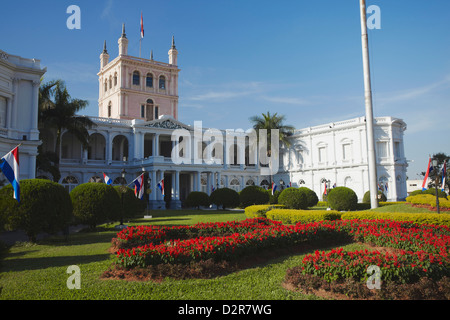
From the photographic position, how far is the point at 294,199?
26766 millimetres

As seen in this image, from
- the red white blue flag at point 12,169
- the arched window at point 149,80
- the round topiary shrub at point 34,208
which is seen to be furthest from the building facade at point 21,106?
the arched window at point 149,80

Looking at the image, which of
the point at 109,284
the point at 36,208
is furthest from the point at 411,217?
the point at 36,208

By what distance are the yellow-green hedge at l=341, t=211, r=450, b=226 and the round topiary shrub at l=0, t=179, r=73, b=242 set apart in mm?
11823

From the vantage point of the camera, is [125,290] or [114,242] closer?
[125,290]

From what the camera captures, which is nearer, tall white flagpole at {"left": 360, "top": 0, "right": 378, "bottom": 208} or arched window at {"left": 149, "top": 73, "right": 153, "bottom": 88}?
tall white flagpole at {"left": 360, "top": 0, "right": 378, "bottom": 208}

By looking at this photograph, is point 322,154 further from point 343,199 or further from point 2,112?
point 2,112

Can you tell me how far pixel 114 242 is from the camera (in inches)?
427

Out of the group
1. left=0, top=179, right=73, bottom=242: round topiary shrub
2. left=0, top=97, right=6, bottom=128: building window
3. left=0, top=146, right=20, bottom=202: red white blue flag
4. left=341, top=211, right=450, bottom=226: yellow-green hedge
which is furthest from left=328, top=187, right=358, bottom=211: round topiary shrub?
left=0, top=97, right=6, bottom=128: building window

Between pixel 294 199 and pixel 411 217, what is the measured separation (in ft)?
44.0

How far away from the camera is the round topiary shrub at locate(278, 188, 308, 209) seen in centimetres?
2673

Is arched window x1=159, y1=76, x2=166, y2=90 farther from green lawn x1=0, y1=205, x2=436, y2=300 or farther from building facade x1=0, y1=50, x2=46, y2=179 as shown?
green lawn x1=0, y1=205, x2=436, y2=300
